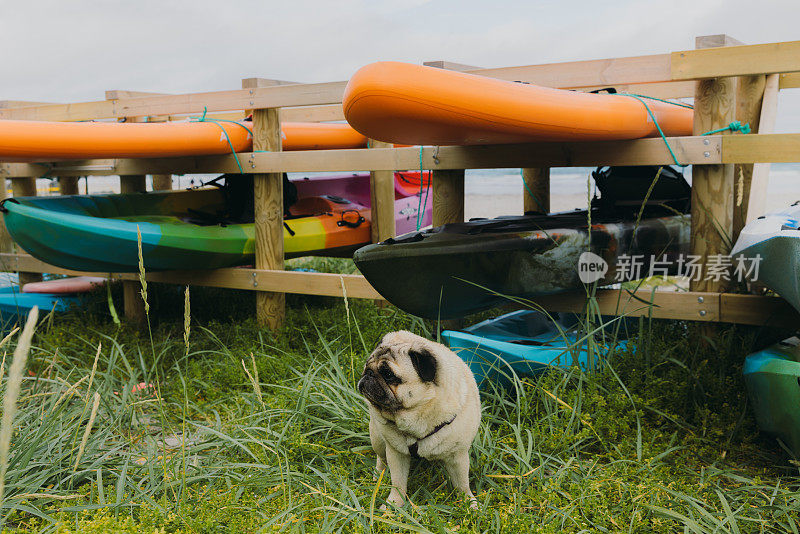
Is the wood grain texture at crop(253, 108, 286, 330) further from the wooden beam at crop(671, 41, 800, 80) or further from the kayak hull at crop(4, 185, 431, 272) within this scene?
the wooden beam at crop(671, 41, 800, 80)

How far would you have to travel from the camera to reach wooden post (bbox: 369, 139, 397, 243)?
5.19m

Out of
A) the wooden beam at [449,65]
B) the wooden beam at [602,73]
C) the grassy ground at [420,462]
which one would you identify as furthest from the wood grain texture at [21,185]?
the wooden beam at [449,65]

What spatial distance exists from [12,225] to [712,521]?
4.08m

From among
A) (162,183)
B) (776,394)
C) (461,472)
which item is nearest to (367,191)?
(162,183)

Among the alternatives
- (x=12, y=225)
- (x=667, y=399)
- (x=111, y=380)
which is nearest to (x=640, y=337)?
(x=667, y=399)

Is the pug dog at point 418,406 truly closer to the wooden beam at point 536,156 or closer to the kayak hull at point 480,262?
the kayak hull at point 480,262

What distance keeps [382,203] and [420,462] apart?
3041mm

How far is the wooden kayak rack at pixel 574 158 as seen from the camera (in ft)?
10.9

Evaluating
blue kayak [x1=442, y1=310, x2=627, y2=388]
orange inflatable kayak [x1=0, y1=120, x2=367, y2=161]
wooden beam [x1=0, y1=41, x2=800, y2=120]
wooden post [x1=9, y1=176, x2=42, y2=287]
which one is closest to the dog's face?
blue kayak [x1=442, y1=310, x2=627, y2=388]

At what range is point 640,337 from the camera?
126 inches

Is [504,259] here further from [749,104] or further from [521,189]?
[521,189]

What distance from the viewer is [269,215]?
4.57 meters

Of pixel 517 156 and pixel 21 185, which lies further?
pixel 21 185

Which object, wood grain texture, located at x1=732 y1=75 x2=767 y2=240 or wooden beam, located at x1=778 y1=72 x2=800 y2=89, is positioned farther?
wooden beam, located at x1=778 y1=72 x2=800 y2=89
